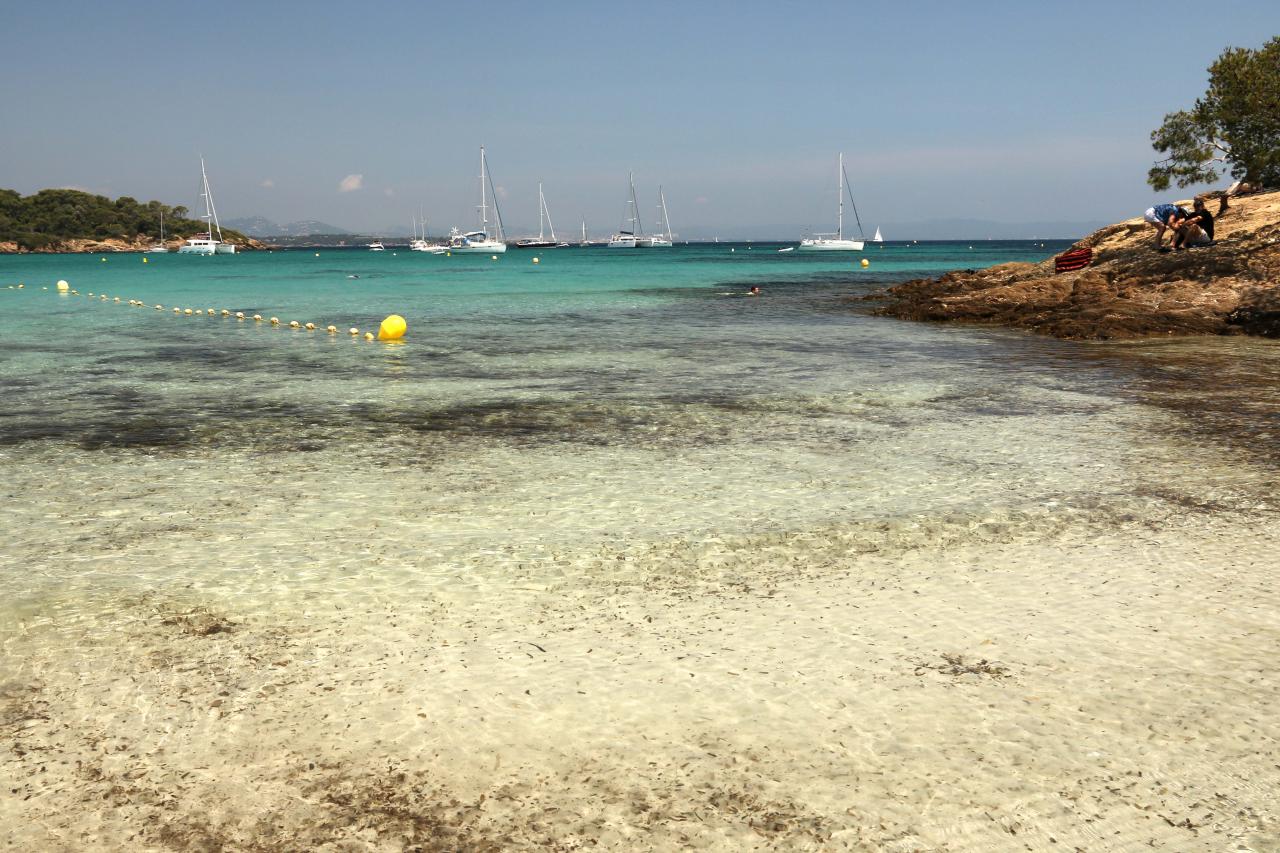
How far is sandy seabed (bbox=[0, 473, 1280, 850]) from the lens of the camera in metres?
3.52

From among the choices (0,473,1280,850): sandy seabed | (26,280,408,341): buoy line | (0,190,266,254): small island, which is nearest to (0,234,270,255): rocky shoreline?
(0,190,266,254): small island

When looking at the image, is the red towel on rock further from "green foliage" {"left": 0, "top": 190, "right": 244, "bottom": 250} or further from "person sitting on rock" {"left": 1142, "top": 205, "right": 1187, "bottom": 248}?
"green foliage" {"left": 0, "top": 190, "right": 244, "bottom": 250}

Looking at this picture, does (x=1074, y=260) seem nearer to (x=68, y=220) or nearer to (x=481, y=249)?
(x=481, y=249)

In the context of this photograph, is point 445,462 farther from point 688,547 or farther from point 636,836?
point 636,836

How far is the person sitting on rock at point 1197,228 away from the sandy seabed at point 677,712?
22.4m

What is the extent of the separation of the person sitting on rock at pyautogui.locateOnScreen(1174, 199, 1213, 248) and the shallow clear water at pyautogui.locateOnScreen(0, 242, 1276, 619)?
7413 mm

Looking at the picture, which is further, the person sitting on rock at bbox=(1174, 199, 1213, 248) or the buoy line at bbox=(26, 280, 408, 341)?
the person sitting on rock at bbox=(1174, 199, 1213, 248)

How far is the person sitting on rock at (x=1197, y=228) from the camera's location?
995 inches

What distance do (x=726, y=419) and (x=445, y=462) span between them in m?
3.81

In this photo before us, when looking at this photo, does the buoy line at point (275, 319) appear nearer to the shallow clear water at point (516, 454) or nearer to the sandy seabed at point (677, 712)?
the shallow clear water at point (516, 454)

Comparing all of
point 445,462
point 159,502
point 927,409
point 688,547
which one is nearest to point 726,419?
→ point 927,409

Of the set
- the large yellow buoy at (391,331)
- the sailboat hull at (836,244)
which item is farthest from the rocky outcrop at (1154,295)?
the sailboat hull at (836,244)

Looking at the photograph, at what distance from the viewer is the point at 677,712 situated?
14.2ft

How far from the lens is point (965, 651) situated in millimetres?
4945
